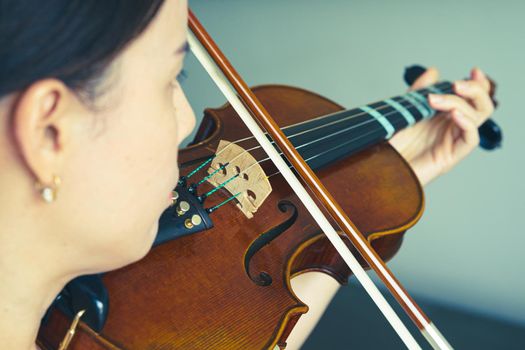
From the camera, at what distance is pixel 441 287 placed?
137 centimetres

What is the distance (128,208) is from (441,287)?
3.83 ft

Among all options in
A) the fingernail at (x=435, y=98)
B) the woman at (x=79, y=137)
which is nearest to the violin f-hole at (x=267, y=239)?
the woman at (x=79, y=137)

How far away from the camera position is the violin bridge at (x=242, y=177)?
0.62 metres

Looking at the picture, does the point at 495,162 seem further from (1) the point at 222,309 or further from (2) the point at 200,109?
(1) the point at 222,309

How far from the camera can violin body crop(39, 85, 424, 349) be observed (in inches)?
18.9

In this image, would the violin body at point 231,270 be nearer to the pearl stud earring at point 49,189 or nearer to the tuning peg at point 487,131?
the pearl stud earring at point 49,189

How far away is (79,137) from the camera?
0.35 m

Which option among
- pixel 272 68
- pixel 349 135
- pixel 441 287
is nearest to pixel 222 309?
pixel 349 135

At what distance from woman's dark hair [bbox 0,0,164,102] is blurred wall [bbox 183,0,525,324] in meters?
1.22

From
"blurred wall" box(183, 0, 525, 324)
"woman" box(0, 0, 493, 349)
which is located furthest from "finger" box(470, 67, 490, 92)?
"woman" box(0, 0, 493, 349)

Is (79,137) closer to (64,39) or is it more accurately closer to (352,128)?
(64,39)

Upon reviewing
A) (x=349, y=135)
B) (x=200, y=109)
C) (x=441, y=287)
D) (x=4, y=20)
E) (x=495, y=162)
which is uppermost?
(x=4, y=20)

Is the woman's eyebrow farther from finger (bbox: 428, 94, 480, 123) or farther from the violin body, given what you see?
finger (bbox: 428, 94, 480, 123)

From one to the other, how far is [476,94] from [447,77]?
1.14 feet
